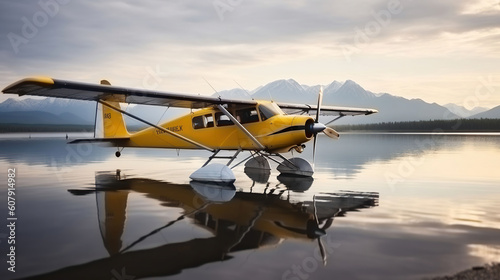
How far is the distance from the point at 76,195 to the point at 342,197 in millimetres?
6472

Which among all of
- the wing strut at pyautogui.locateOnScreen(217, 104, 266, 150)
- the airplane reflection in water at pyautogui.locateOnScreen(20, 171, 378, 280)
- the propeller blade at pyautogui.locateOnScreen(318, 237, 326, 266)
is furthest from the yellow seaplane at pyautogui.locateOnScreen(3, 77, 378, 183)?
the propeller blade at pyautogui.locateOnScreen(318, 237, 326, 266)

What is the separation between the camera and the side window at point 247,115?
13.0 metres

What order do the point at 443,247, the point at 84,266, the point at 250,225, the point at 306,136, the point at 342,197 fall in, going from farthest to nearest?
the point at 306,136 → the point at 342,197 → the point at 250,225 → the point at 443,247 → the point at 84,266

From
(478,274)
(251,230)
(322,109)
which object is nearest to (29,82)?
(251,230)

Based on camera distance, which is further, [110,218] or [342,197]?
[342,197]

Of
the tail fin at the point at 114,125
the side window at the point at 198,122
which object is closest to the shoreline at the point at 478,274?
the side window at the point at 198,122

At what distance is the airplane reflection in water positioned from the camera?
4.76 meters

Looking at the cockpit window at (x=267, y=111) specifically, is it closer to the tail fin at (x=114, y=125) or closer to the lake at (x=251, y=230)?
the lake at (x=251, y=230)

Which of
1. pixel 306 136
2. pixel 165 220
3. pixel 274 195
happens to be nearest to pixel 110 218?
pixel 165 220

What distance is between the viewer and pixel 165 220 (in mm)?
7020

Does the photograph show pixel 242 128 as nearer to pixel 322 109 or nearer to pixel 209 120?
pixel 209 120

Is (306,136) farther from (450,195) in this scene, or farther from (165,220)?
(165,220)

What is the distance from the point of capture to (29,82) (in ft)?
27.7

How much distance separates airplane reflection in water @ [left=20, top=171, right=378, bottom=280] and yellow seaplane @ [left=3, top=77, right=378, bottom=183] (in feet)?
4.56
